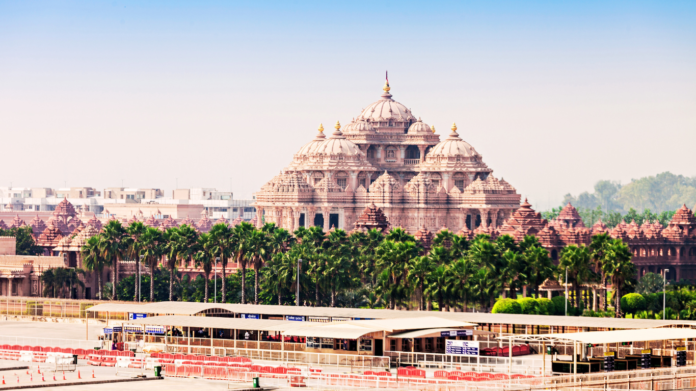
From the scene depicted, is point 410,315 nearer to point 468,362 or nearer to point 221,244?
point 468,362

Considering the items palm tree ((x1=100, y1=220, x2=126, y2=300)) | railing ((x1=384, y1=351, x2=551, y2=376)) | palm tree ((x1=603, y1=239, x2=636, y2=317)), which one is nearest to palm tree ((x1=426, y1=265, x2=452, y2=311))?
→ palm tree ((x1=603, y1=239, x2=636, y2=317))

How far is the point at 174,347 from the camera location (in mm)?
82812

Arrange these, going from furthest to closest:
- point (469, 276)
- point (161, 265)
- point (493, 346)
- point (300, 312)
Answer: point (161, 265)
point (469, 276)
point (300, 312)
point (493, 346)

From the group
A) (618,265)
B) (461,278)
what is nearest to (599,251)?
(618,265)

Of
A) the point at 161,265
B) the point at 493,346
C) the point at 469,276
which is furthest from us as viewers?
the point at 161,265

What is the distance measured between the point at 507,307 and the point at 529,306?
7.35ft

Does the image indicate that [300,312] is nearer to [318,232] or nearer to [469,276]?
[469,276]

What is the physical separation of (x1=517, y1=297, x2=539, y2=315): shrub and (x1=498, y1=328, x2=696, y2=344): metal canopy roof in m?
30.7

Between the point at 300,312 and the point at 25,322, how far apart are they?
30.7 meters

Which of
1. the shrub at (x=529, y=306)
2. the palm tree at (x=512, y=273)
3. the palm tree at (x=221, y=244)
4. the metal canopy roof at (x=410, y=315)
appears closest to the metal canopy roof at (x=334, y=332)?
the metal canopy roof at (x=410, y=315)

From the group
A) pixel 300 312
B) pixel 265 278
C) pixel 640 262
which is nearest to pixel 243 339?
pixel 300 312

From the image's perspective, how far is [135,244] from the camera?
133500 mm

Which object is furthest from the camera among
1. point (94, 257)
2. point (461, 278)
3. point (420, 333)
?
point (94, 257)

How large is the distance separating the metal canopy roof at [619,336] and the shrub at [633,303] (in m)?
35.7
